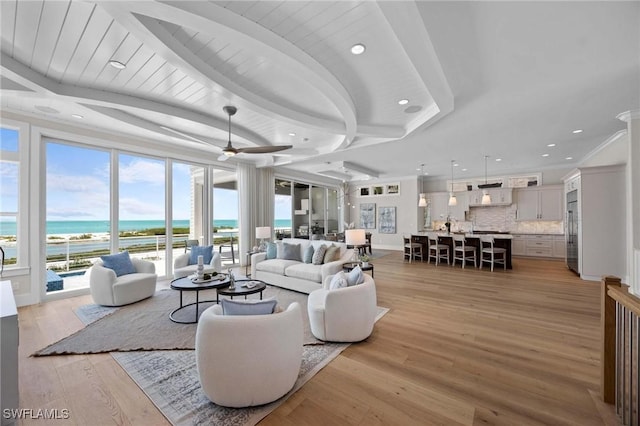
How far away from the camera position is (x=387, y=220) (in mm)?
10555

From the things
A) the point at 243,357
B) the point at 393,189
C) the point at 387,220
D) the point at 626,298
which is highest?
the point at 393,189

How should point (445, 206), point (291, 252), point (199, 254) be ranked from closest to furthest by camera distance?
point (199, 254) → point (291, 252) → point (445, 206)

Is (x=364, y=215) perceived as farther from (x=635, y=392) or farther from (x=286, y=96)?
(x=635, y=392)

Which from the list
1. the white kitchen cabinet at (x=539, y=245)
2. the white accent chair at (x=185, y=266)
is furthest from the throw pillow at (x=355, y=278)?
the white kitchen cabinet at (x=539, y=245)

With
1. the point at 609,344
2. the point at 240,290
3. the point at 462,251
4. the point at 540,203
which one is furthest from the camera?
the point at 540,203

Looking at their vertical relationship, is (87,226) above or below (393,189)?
below

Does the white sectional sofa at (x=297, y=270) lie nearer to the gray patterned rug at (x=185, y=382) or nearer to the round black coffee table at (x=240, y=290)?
the round black coffee table at (x=240, y=290)

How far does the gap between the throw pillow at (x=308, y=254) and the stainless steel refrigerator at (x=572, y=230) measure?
228 inches

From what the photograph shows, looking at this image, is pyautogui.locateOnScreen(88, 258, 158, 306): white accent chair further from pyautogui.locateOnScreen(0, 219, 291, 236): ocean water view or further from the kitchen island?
the kitchen island

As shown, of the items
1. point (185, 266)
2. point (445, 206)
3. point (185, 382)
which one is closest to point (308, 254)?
point (185, 266)

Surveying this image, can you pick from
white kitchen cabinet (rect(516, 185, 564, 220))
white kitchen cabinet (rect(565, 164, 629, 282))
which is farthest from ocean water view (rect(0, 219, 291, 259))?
white kitchen cabinet (rect(516, 185, 564, 220))

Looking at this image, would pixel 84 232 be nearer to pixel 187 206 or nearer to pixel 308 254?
pixel 187 206

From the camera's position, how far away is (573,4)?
6.15 ft

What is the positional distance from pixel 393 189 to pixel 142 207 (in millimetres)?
8655
